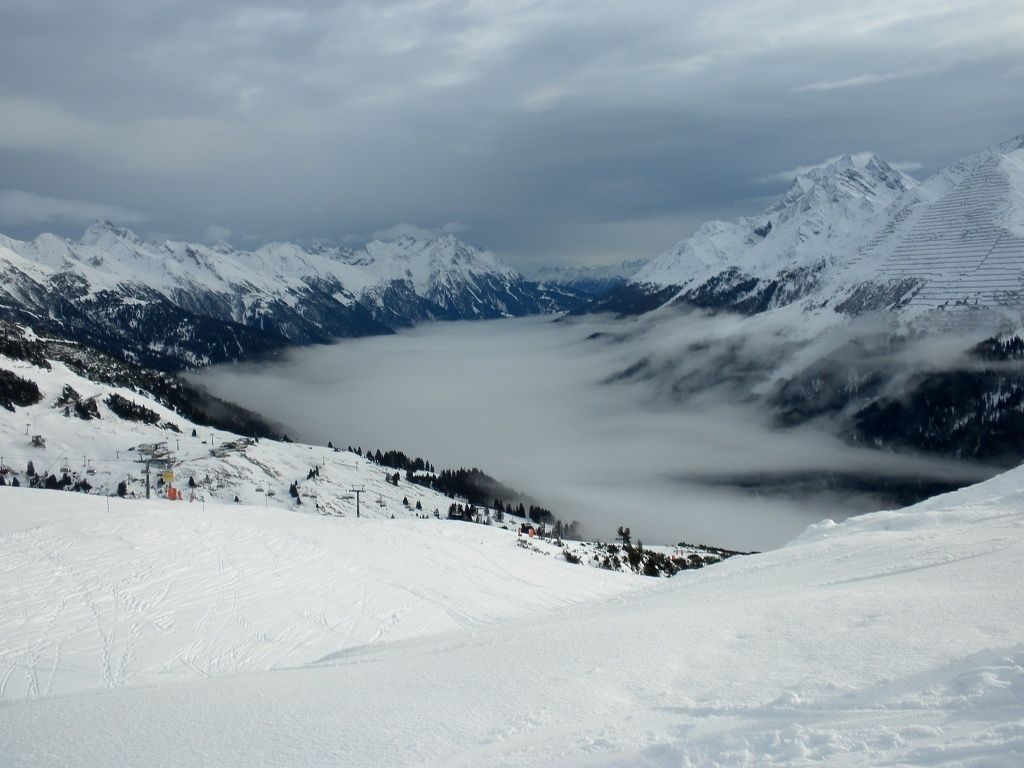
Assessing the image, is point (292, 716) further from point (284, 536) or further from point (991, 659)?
point (284, 536)

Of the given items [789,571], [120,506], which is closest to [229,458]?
[120,506]

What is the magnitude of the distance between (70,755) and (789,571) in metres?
19.8

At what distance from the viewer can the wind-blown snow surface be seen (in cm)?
862

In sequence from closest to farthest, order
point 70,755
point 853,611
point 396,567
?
point 70,755 < point 853,611 < point 396,567

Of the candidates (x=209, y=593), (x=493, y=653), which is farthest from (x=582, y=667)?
(x=209, y=593)

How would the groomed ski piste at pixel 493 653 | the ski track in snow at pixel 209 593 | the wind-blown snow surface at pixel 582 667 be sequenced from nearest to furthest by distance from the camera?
the wind-blown snow surface at pixel 582 667
the groomed ski piste at pixel 493 653
the ski track in snow at pixel 209 593

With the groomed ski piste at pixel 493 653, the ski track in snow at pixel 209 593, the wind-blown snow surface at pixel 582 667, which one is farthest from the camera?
the ski track in snow at pixel 209 593

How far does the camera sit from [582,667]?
12211 millimetres

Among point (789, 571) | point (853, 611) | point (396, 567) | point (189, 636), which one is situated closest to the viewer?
point (853, 611)

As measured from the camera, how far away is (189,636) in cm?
2322

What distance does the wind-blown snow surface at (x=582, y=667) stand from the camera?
862 centimetres

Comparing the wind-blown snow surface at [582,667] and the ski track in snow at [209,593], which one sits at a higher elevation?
the wind-blown snow surface at [582,667]

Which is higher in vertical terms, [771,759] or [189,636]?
[771,759]

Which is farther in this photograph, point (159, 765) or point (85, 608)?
point (85, 608)
